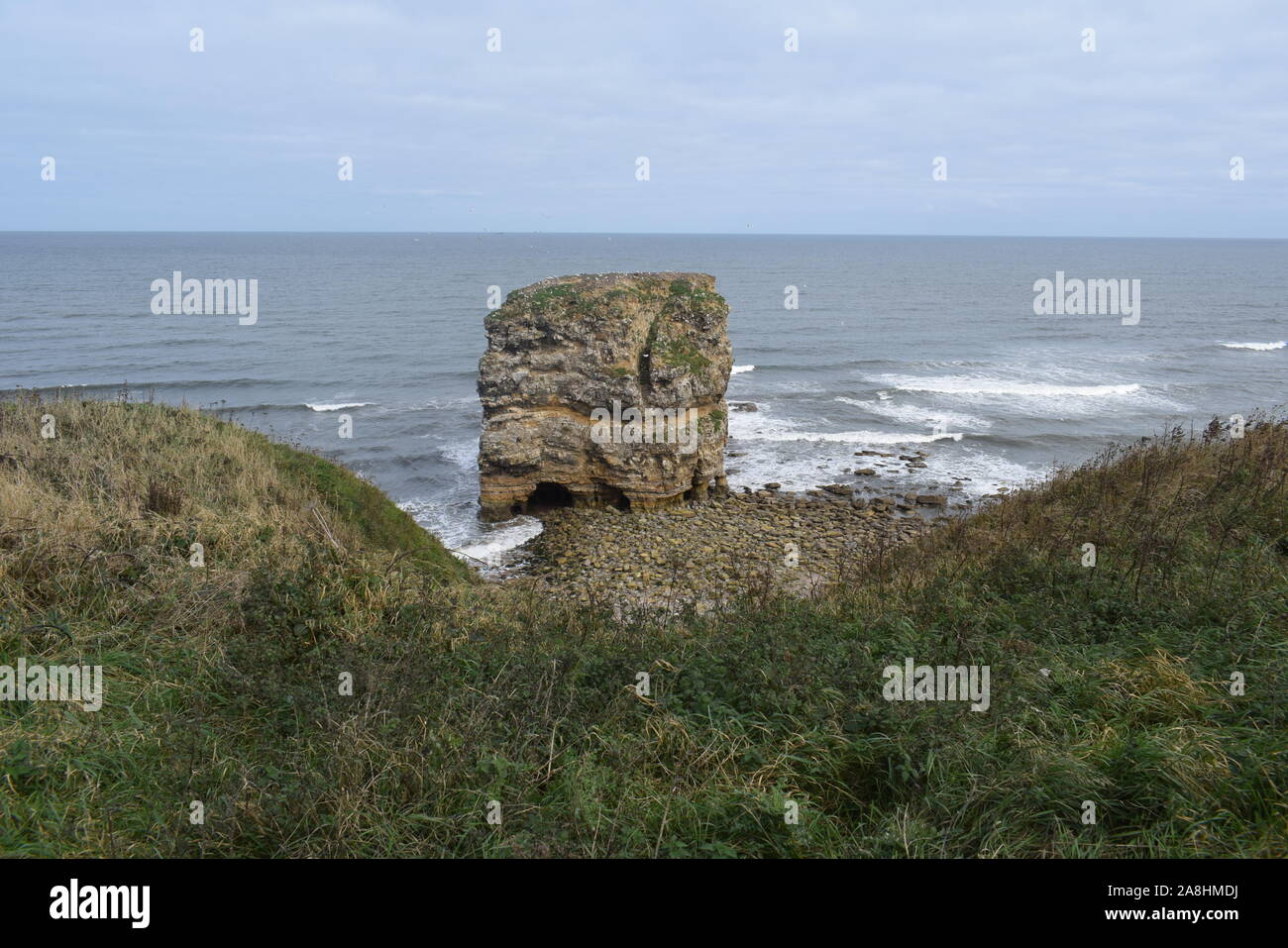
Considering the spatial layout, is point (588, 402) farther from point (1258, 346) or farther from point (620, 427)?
point (1258, 346)

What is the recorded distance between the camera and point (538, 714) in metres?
5.61

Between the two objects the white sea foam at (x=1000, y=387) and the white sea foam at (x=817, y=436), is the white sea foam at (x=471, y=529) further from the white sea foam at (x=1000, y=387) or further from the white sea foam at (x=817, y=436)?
the white sea foam at (x=1000, y=387)

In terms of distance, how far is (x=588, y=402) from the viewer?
22.8 metres

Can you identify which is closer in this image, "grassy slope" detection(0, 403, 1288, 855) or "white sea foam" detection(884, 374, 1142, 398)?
"grassy slope" detection(0, 403, 1288, 855)

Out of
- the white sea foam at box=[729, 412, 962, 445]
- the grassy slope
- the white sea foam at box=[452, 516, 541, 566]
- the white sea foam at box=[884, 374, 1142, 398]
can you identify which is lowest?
the white sea foam at box=[452, 516, 541, 566]

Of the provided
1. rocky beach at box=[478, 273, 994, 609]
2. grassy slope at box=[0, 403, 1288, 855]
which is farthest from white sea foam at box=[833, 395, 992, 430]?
grassy slope at box=[0, 403, 1288, 855]

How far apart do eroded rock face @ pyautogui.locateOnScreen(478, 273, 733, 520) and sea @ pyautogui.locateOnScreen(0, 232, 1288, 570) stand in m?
1.89

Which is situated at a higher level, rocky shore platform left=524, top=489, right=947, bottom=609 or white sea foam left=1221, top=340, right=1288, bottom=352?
white sea foam left=1221, top=340, right=1288, bottom=352

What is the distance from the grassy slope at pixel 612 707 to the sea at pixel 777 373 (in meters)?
12.0

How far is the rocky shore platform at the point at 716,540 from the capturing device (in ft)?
58.3

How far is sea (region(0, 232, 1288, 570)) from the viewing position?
28.5 metres

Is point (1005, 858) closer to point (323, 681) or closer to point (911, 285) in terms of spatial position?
point (323, 681)

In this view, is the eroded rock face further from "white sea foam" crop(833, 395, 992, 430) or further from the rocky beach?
"white sea foam" crop(833, 395, 992, 430)

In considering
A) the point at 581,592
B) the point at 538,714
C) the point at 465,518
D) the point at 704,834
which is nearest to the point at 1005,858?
the point at 704,834
